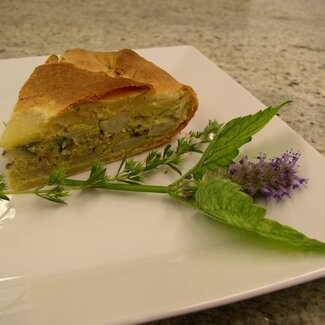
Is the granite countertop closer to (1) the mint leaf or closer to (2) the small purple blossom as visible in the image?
(2) the small purple blossom

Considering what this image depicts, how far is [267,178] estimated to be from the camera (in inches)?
54.4

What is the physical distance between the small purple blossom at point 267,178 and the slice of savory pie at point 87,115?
48 cm

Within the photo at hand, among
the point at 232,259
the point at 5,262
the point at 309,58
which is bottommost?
the point at 5,262

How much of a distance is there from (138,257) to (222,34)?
2404mm

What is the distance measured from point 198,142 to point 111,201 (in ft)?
1.66

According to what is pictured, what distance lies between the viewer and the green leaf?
1.10 metres

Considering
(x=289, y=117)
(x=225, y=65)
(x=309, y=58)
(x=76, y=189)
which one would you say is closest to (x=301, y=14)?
(x=309, y=58)

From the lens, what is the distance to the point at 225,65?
2701mm

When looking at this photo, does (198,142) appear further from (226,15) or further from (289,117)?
(226,15)

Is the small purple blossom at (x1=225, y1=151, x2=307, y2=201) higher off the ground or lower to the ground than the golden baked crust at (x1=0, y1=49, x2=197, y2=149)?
lower

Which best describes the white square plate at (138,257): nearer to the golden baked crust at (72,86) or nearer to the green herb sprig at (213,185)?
the green herb sprig at (213,185)

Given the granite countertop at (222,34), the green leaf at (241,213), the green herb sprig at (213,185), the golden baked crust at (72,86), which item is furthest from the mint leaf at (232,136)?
the granite countertop at (222,34)

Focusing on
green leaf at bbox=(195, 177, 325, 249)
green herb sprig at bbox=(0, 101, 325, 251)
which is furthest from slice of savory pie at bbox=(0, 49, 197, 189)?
green leaf at bbox=(195, 177, 325, 249)

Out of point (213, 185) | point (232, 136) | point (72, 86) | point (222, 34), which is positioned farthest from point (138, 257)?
point (222, 34)
